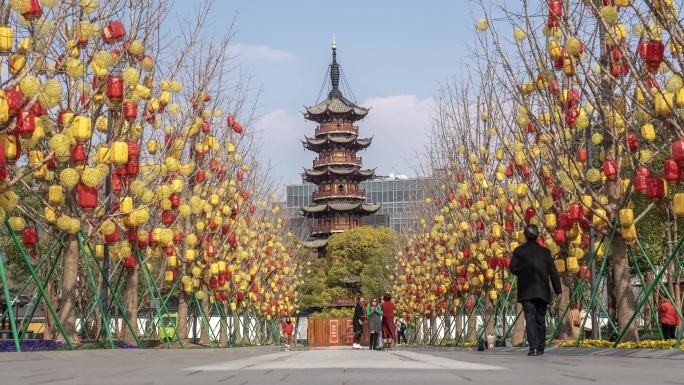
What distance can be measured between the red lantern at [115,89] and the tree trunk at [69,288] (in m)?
2.90

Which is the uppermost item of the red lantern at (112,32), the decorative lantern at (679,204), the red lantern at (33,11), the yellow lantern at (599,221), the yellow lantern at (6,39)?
the red lantern at (112,32)

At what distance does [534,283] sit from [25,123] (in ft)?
20.1

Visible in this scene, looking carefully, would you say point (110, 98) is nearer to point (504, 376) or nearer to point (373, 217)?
point (504, 376)

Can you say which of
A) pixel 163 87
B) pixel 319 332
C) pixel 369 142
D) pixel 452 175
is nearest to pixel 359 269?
pixel 319 332

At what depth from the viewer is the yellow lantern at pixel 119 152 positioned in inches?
438

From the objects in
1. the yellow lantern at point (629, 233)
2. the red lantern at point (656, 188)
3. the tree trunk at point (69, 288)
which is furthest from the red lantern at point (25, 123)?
the yellow lantern at point (629, 233)

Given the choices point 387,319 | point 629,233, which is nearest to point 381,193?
point 387,319

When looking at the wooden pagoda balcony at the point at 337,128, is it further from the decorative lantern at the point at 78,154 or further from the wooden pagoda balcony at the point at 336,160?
the decorative lantern at the point at 78,154

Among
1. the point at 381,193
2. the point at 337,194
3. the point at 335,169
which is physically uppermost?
the point at 381,193

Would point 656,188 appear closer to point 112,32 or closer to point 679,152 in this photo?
point 679,152

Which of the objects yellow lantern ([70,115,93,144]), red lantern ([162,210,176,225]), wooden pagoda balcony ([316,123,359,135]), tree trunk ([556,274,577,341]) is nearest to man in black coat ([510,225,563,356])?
yellow lantern ([70,115,93,144])

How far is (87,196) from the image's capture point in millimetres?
11320

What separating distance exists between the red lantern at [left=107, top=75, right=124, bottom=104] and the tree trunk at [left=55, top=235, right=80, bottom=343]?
2.90 meters

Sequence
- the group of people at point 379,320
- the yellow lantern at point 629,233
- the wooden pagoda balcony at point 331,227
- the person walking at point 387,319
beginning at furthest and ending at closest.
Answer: the wooden pagoda balcony at point 331,227 → the group of people at point 379,320 → the person walking at point 387,319 → the yellow lantern at point 629,233
